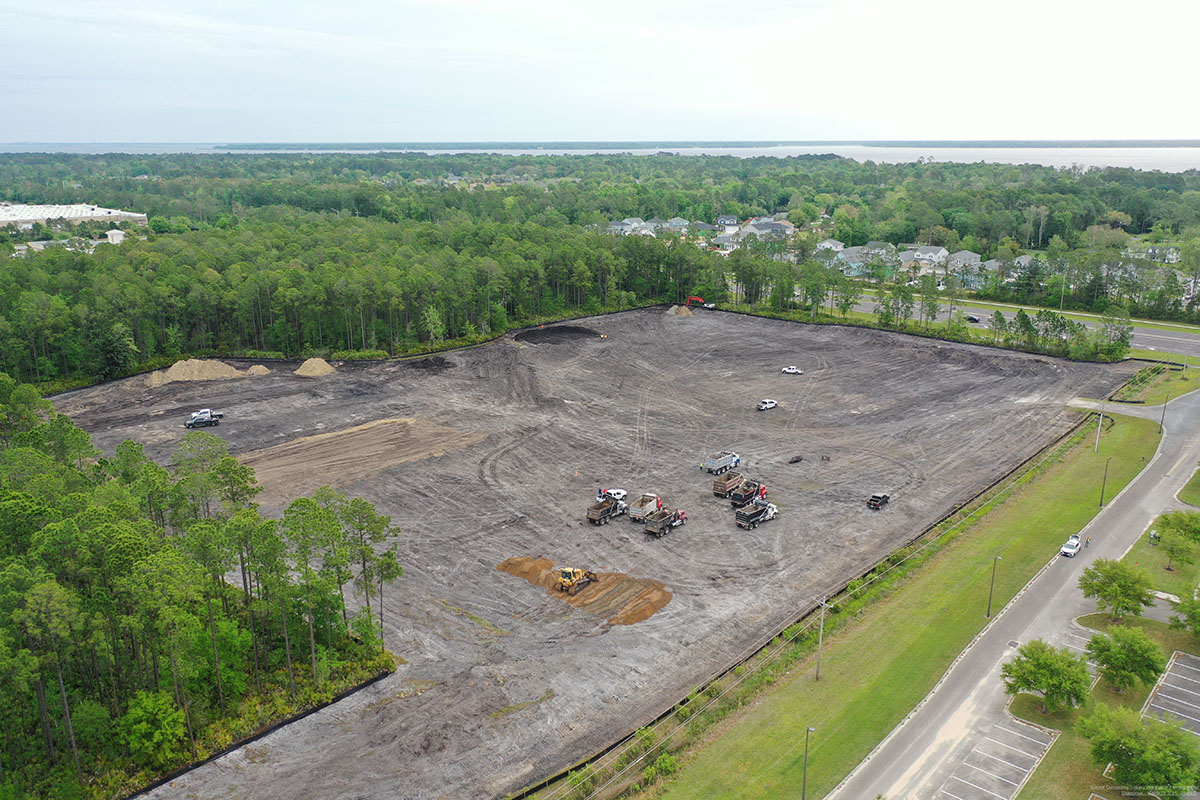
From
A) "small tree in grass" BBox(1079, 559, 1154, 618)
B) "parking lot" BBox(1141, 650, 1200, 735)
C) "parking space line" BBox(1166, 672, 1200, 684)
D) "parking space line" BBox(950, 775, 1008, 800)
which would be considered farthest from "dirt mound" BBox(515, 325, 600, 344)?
"parking space line" BBox(950, 775, 1008, 800)

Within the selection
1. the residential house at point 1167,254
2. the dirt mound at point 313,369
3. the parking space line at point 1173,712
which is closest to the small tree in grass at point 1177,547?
the parking space line at point 1173,712

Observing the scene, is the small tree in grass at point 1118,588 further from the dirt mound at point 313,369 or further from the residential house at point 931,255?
the residential house at point 931,255

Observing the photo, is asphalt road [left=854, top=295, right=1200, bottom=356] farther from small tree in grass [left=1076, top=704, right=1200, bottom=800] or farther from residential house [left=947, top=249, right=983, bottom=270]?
small tree in grass [left=1076, top=704, right=1200, bottom=800]

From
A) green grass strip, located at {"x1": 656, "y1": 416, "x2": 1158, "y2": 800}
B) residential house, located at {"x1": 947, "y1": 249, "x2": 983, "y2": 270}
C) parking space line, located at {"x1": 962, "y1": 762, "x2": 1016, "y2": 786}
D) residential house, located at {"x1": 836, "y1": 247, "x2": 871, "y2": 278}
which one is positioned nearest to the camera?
parking space line, located at {"x1": 962, "y1": 762, "x2": 1016, "y2": 786}

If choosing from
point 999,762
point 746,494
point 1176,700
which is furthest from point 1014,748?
point 746,494

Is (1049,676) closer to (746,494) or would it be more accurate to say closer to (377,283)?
(746,494)

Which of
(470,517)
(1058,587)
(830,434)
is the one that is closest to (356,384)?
(470,517)

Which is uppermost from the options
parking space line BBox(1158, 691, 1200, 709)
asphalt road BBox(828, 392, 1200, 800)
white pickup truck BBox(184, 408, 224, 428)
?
white pickup truck BBox(184, 408, 224, 428)
